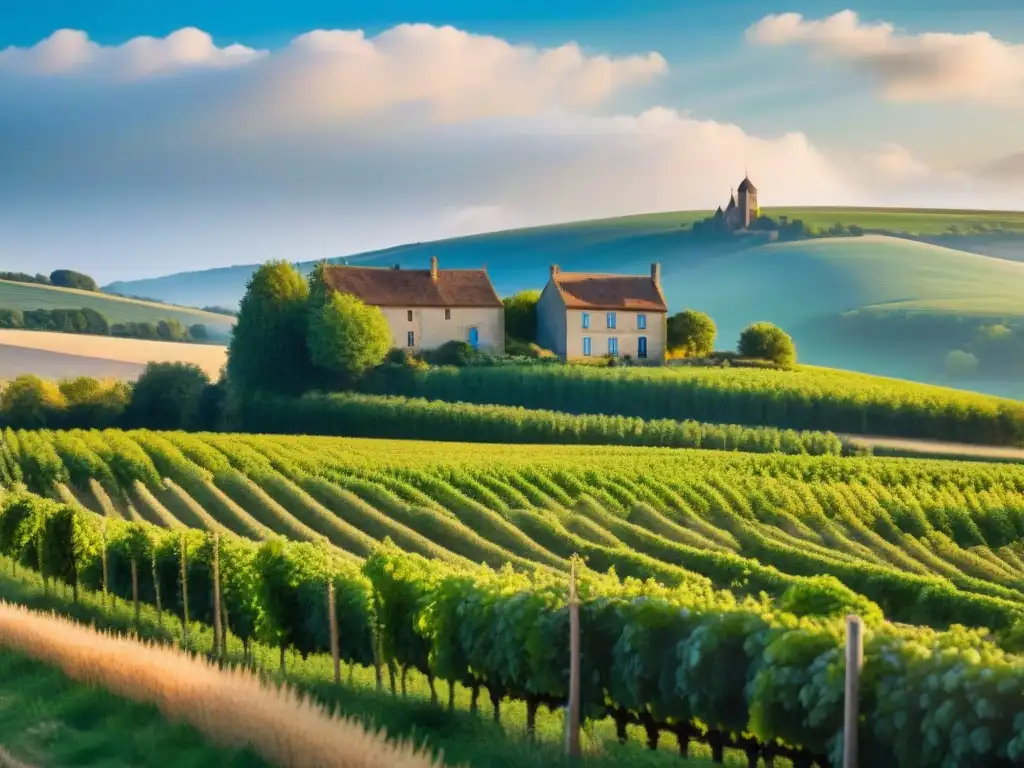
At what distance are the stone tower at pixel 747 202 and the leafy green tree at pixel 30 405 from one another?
7309cm

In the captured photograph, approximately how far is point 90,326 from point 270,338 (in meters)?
25.6

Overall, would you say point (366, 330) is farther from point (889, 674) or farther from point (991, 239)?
point (991, 239)

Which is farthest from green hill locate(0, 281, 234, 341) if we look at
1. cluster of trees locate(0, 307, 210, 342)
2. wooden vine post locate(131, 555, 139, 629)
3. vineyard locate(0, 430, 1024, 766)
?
wooden vine post locate(131, 555, 139, 629)

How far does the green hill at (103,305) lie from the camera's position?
88556 mm

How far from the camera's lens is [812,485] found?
37.3 metres

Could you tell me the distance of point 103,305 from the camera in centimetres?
9444

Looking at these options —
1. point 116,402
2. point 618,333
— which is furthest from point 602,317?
point 116,402

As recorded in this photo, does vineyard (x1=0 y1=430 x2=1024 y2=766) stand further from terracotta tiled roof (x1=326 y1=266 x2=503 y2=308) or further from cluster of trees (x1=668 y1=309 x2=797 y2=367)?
cluster of trees (x1=668 y1=309 x2=797 y2=367)

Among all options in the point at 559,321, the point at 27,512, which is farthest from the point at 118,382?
the point at 27,512

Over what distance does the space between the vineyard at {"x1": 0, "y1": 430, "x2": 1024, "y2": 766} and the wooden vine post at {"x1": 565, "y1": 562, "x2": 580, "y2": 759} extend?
475mm

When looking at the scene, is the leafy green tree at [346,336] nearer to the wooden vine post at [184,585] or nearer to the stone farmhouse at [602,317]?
the stone farmhouse at [602,317]

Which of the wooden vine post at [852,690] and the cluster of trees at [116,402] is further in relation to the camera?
the cluster of trees at [116,402]

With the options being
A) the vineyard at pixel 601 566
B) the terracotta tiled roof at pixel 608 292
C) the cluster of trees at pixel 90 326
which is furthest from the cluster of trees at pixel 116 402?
the terracotta tiled roof at pixel 608 292

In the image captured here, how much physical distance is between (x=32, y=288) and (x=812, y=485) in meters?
76.7
